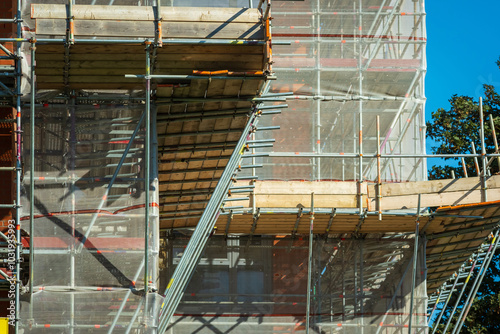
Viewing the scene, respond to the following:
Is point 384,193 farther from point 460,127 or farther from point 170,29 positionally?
point 460,127

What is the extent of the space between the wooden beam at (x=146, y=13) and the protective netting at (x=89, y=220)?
1369 millimetres

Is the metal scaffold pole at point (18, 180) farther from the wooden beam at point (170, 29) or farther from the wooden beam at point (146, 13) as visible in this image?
the wooden beam at point (170, 29)

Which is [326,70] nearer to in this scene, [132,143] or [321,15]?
[321,15]

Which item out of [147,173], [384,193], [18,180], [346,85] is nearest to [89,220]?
[18,180]

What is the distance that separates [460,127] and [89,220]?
2369 centimetres

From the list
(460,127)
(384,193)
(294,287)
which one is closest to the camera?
(384,193)

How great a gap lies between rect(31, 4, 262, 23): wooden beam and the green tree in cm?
2211

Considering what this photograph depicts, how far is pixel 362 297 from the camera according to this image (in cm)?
2152

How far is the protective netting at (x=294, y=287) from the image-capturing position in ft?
70.3

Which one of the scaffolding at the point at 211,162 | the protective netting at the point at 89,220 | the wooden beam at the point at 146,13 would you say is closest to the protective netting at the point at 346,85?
the scaffolding at the point at 211,162

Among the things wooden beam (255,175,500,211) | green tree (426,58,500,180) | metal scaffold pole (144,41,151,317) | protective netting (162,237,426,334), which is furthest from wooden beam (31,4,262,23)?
green tree (426,58,500,180)

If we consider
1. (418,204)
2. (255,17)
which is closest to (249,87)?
(255,17)

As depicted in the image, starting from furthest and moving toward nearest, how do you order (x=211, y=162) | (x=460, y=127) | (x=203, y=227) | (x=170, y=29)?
(x=460, y=127) → (x=211, y=162) → (x=203, y=227) → (x=170, y=29)

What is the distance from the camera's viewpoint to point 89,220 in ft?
45.4
